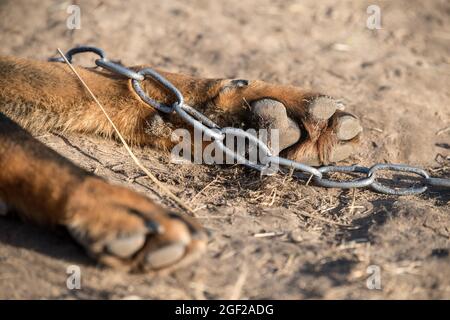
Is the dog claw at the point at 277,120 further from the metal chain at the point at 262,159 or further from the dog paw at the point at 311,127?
the metal chain at the point at 262,159

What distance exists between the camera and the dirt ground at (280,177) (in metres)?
2.12

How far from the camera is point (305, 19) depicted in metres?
5.18

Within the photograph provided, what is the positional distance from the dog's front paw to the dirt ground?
0.45ft

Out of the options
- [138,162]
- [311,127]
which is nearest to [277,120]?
[311,127]

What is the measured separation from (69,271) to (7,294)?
23 cm

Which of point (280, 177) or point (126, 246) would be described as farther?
point (280, 177)

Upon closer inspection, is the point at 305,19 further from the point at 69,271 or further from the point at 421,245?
the point at 69,271

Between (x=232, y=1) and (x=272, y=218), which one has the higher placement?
(x=232, y=1)

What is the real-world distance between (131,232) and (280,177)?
108 cm

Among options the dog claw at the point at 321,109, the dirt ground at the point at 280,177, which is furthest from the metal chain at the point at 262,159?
the dog claw at the point at 321,109

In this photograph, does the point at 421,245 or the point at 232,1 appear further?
the point at 232,1

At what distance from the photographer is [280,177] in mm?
2812

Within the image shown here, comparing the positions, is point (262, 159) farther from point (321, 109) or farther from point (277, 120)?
point (321, 109)
